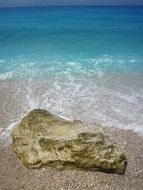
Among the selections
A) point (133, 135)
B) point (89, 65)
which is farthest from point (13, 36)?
point (133, 135)

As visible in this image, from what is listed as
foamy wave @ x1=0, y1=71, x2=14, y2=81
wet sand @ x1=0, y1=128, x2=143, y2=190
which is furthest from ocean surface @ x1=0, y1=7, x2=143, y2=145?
wet sand @ x1=0, y1=128, x2=143, y2=190

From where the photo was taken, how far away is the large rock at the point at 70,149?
5.52 metres

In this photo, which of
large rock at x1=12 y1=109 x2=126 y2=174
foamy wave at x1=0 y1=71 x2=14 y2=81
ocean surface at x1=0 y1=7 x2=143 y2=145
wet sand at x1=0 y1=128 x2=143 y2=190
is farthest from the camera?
foamy wave at x1=0 y1=71 x2=14 y2=81

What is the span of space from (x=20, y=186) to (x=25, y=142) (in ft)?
3.50

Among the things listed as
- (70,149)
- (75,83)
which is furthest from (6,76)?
(70,149)

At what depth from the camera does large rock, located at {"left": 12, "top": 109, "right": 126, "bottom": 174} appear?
552 cm

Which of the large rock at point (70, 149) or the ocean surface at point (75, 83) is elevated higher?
the large rock at point (70, 149)

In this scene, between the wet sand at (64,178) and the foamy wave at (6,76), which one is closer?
the wet sand at (64,178)

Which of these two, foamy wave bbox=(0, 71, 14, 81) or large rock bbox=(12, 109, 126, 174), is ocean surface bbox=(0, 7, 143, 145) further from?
large rock bbox=(12, 109, 126, 174)

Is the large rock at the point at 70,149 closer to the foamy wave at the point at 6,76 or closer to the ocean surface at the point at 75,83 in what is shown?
the ocean surface at the point at 75,83

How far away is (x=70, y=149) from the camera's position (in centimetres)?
555

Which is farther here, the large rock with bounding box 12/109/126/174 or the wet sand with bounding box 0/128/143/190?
the large rock with bounding box 12/109/126/174

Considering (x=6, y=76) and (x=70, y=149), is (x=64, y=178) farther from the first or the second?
(x=6, y=76)

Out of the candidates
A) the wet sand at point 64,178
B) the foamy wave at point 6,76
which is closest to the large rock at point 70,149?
the wet sand at point 64,178
